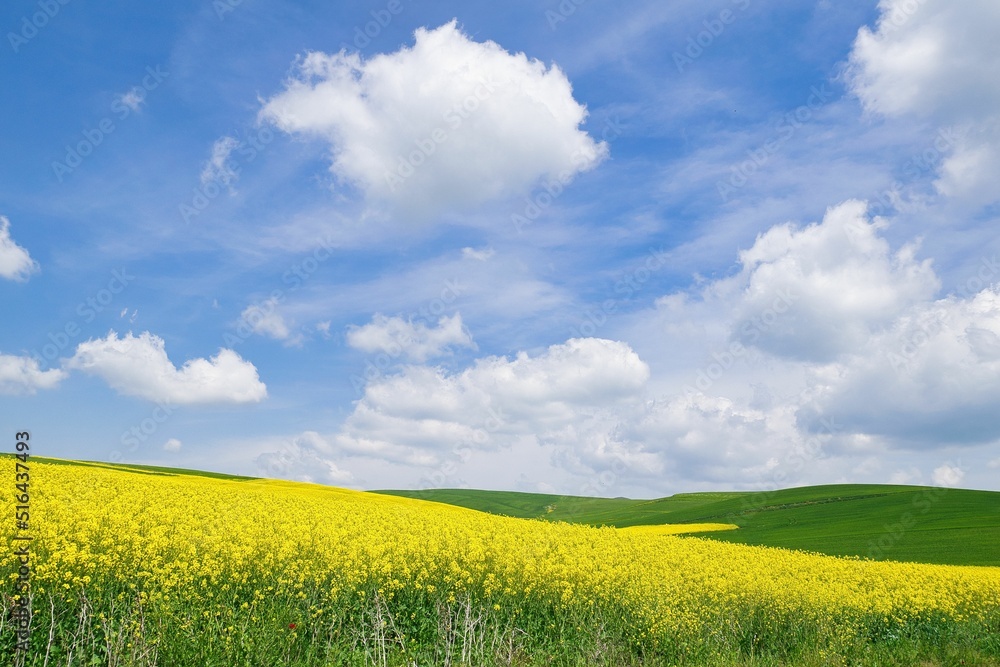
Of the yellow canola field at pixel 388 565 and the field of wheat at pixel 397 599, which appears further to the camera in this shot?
the yellow canola field at pixel 388 565

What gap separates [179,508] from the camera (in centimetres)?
1448

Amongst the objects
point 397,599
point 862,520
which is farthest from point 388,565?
point 862,520

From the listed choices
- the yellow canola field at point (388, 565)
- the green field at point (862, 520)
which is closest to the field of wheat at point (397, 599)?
the yellow canola field at point (388, 565)

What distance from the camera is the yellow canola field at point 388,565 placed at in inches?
391

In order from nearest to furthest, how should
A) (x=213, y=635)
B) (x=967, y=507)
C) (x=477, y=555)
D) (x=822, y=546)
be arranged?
(x=213, y=635)
(x=477, y=555)
(x=822, y=546)
(x=967, y=507)

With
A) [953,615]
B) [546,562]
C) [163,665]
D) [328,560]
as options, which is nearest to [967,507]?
[953,615]

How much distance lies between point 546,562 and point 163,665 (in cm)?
731

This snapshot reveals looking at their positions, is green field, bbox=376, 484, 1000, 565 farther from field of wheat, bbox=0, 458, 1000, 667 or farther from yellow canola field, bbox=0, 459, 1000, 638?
field of wheat, bbox=0, 458, 1000, 667

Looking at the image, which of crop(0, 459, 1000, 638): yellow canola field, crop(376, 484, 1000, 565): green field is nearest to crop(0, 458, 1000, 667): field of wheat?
crop(0, 459, 1000, 638): yellow canola field

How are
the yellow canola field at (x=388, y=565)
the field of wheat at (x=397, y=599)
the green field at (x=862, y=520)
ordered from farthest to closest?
the green field at (x=862, y=520) → the yellow canola field at (x=388, y=565) → the field of wheat at (x=397, y=599)

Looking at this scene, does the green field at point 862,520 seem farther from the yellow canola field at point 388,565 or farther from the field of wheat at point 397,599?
the field of wheat at point 397,599

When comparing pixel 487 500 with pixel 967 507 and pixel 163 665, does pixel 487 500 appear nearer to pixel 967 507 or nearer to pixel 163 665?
pixel 967 507

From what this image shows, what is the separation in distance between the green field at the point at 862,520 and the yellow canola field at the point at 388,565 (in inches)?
538

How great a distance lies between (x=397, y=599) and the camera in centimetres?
1119
